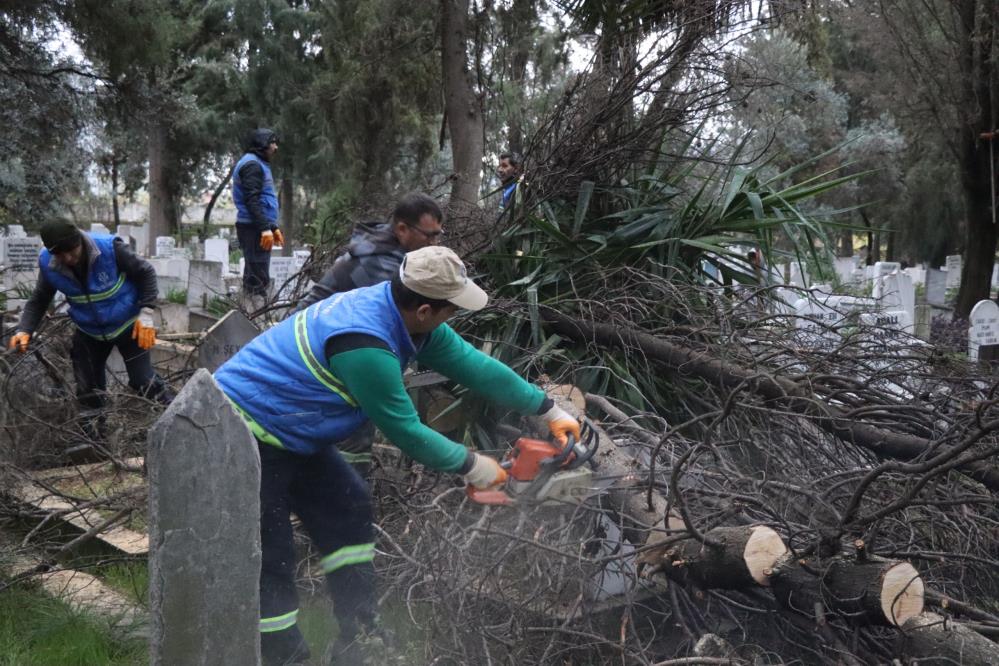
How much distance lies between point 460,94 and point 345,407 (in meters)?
6.73

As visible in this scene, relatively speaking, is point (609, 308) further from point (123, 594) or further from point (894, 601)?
point (123, 594)

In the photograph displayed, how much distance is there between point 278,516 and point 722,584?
1.58 m

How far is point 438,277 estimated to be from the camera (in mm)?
2807

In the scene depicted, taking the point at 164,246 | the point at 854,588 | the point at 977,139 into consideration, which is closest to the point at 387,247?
the point at 854,588

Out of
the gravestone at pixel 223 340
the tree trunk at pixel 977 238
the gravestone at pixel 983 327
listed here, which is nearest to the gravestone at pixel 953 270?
the tree trunk at pixel 977 238

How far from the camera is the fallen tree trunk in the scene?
13.0 ft

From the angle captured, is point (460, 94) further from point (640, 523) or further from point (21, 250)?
point (21, 250)

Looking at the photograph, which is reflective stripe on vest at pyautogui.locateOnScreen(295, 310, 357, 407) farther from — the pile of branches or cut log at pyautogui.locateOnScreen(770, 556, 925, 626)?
cut log at pyautogui.locateOnScreen(770, 556, 925, 626)

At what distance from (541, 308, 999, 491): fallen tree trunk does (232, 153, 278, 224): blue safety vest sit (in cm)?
341

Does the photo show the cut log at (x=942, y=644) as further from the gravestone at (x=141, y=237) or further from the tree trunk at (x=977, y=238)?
the gravestone at (x=141, y=237)

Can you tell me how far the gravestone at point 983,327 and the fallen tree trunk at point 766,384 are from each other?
6089 mm

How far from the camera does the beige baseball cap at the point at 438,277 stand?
2811 mm

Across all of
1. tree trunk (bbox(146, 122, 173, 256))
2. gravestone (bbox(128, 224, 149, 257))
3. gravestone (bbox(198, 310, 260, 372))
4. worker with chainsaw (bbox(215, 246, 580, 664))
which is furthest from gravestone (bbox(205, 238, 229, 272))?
worker with chainsaw (bbox(215, 246, 580, 664))

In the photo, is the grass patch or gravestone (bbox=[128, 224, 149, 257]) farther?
gravestone (bbox=[128, 224, 149, 257])
